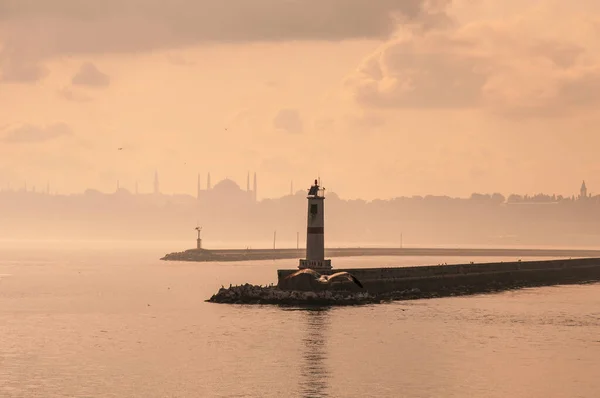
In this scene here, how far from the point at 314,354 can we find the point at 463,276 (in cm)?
4411

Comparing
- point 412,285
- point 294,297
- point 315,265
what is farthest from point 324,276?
point 412,285

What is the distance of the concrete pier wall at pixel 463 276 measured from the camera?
73.4 meters

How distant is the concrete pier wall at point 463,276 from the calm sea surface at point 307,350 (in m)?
3.61

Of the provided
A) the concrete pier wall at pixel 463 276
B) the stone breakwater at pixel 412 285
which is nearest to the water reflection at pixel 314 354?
the stone breakwater at pixel 412 285

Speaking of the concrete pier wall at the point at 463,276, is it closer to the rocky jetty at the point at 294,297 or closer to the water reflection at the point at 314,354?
the rocky jetty at the point at 294,297

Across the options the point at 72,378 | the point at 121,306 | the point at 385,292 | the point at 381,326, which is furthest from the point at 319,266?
the point at 72,378

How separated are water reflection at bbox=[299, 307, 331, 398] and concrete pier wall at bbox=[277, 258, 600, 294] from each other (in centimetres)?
660

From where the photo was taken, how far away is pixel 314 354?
158 ft

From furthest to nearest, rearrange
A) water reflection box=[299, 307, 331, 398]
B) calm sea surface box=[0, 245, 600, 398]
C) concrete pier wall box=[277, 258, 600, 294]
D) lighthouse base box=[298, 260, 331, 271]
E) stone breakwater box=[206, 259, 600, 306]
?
concrete pier wall box=[277, 258, 600, 294] < lighthouse base box=[298, 260, 331, 271] < stone breakwater box=[206, 259, 600, 306] < calm sea surface box=[0, 245, 600, 398] < water reflection box=[299, 307, 331, 398]

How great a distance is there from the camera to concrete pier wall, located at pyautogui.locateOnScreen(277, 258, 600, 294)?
73438mm

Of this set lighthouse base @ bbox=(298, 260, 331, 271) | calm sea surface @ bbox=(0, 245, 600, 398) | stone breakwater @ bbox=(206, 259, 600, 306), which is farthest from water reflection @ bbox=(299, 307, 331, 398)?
lighthouse base @ bbox=(298, 260, 331, 271)

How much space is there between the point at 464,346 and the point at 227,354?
452 inches

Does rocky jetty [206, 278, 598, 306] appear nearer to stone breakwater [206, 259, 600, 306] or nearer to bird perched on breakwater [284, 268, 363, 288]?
stone breakwater [206, 259, 600, 306]

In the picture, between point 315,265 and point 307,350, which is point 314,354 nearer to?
point 307,350
